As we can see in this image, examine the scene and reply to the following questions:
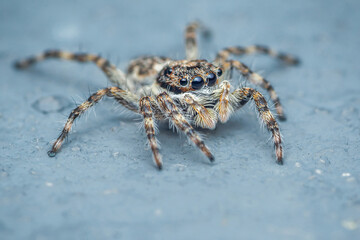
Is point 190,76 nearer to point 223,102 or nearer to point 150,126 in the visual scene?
point 223,102

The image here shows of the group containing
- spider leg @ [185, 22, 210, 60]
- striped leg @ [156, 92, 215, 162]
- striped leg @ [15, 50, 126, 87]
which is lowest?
striped leg @ [15, 50, 126, 87]

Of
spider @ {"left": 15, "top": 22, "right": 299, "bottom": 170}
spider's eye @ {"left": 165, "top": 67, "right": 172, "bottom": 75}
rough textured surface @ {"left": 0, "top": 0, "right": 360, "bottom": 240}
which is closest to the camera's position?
rough textured surface @ {"left": 0, "top": 0, "right": 360, "bottom": 240}

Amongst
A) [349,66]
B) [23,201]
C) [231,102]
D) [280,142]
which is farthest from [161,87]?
[349,66]

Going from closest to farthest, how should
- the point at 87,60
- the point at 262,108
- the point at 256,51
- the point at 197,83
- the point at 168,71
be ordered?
the point at 262,108
the point at 197,83
the point at 168,71
the point at 87,60
the point at 256,51

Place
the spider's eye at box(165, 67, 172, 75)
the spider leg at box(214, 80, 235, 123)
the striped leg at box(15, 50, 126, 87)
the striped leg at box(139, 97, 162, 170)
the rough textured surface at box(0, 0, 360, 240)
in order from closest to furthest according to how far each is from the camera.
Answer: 1. the rough textured surface at box(0, 0, 360, 240)
2. the striped leg at box(139, 97, 162, 170)
3. the spider leg at box(214, 80, 235, 123)
4. the spider's eye at box(165, 67, 172, 75)
5. the striped leg at box(15, 50, 126, 87)

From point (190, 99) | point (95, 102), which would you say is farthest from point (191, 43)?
point (95, 102)

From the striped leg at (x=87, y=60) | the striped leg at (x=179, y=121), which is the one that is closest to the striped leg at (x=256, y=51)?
the striped leg at (x=87, y=60)

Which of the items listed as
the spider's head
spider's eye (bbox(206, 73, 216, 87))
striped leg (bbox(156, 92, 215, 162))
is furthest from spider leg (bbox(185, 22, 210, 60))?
striped leg (bbox(156, 92, 215, 162))

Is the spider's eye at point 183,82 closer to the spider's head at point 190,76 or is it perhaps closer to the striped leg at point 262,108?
the spider's head at point 190,76

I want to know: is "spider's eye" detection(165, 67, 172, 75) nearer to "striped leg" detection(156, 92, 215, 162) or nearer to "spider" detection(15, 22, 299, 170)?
"spider" detection(15, 22, 299, 170)
